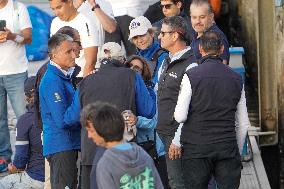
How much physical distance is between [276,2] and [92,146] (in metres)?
4.93

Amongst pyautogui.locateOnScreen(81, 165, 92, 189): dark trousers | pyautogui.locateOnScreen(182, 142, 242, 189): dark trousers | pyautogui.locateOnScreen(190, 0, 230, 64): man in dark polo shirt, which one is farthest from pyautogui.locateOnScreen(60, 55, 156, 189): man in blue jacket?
pyautogui.locateOnScreen(190, 0, 230, 64): man in dark polo shirt

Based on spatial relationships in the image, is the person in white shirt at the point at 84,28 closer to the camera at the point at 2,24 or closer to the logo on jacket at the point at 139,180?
the camera at the point at 2,24

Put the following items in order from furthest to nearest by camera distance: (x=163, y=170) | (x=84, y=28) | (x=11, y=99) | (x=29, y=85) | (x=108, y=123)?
(x=11, y=99)
(x=84, y=28)
(x=29, y=85)
(x=163, y=170)
(x=108, y=123)

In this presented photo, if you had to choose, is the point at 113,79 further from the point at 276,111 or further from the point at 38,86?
the point at 276,111

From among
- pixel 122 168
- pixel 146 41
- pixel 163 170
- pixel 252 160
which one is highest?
pixel 146 41

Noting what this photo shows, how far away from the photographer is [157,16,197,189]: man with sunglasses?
7887 millimetres

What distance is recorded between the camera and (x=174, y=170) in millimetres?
8078

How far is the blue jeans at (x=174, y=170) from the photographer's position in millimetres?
8023

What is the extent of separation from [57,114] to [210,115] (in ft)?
4.20

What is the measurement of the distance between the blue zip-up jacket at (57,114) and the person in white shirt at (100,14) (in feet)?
6.25

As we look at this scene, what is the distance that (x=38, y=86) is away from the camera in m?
7.89


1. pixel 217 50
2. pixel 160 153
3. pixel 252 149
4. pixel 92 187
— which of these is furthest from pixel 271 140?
pixel 92 187

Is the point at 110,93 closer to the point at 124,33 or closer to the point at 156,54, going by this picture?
the point at 156,54

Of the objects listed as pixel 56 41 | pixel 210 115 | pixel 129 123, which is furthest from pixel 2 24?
pixel 210 115
